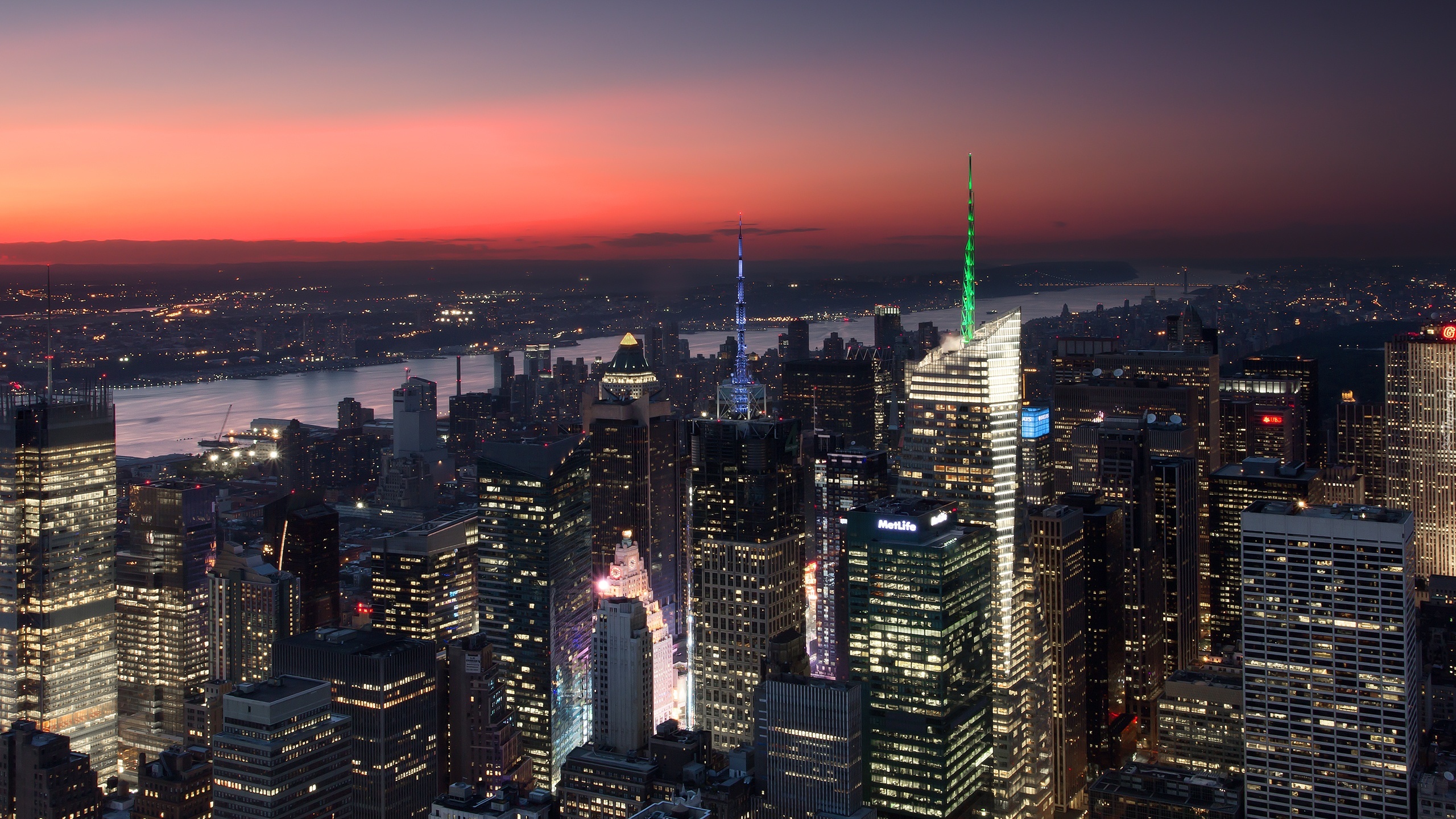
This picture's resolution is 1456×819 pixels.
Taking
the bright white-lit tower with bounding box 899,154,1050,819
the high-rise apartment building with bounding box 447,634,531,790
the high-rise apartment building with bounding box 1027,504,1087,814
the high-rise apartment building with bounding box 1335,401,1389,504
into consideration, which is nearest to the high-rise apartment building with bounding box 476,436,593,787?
the high-rise apartment building with bounding box 447,634,531,790

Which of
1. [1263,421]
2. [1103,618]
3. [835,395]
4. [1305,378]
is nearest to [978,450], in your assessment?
[1103,618]

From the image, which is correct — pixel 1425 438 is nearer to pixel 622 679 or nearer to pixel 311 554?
pixel 622 679

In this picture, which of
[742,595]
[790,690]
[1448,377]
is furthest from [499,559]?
[1448,377]

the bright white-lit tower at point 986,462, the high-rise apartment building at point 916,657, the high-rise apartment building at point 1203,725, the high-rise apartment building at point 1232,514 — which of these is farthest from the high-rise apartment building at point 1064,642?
the high-rise apartment building at point 1232,514

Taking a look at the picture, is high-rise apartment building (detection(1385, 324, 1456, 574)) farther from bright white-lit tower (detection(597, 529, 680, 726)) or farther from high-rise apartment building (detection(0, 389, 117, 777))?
high-rise apartment building (detection(0, 389, 117, 777))

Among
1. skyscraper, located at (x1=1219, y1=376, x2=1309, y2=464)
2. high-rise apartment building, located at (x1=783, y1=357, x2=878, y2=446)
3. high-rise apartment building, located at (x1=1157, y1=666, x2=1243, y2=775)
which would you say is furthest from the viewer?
high-rise apartment building, located at (x1=783, y1=357, x2=878, y2=446)
